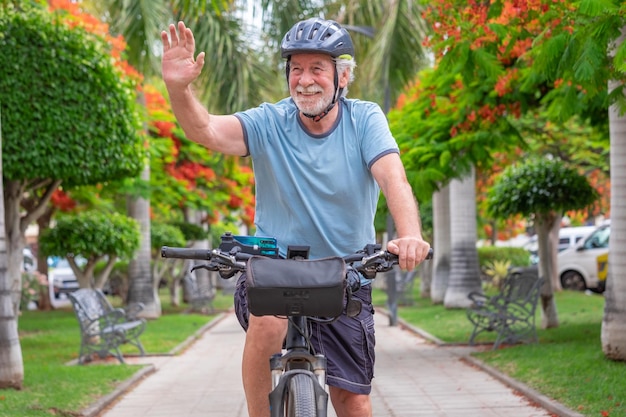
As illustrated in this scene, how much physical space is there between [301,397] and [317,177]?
947 millimetres

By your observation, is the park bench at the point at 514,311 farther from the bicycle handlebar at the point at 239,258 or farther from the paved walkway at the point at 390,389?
the bicycle handlebar at the point at 239,258

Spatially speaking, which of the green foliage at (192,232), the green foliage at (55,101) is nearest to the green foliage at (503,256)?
the green foliage at (192,232)

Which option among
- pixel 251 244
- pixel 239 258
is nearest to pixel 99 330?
pixel 251 244

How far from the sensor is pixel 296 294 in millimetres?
3551

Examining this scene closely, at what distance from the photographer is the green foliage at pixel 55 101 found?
14.7m

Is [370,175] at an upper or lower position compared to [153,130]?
lower

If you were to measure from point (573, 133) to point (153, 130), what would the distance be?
10679mm

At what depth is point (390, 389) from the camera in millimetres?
11094

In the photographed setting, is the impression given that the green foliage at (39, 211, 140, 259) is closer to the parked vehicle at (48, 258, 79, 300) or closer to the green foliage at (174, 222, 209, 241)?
the green foliage at (174, 222, 209, 241)

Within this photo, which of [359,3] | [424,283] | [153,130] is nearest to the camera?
[359,3]

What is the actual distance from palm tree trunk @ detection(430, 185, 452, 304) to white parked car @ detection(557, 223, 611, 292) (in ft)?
18.7

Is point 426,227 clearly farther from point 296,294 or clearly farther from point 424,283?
point 296,294

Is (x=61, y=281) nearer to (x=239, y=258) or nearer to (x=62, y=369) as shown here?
(x=62, y=369)

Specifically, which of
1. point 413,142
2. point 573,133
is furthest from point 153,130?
point 413,142
